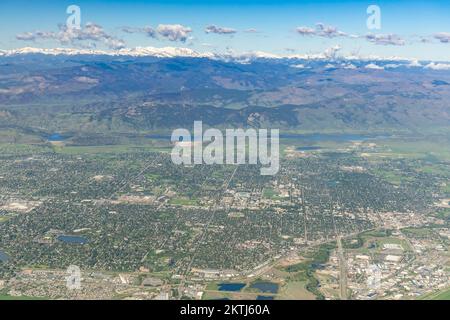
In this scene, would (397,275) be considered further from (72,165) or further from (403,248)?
(72,165)

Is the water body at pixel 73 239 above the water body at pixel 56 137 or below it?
above

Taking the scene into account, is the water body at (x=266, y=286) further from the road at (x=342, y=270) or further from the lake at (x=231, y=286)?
the road at (x=342, y=270)

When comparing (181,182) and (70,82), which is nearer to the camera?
(181,182)

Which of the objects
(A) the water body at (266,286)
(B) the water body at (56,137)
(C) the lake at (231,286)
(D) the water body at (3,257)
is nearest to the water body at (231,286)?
(C) the lake at (231,286)

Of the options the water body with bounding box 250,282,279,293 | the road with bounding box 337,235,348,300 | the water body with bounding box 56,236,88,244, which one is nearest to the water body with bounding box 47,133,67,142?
the water body with bounding box 56,236,88,244

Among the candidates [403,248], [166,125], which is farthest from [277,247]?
[166,125]

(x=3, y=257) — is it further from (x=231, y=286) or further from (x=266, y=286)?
(x=266, y=286)

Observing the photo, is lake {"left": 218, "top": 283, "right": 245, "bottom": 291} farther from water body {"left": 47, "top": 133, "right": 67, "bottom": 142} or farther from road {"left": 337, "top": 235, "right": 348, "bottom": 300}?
water body {"left": 47, "top": 133, "right": 67, "bottom": 142}
